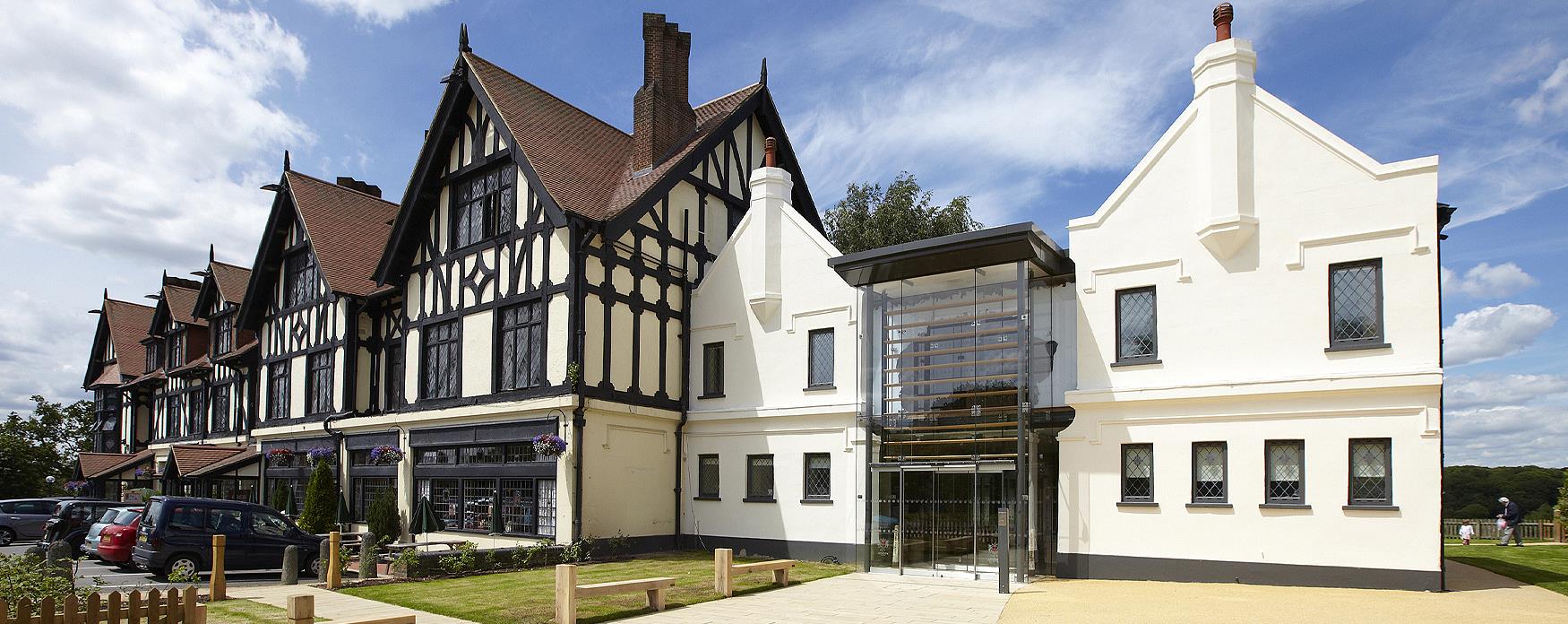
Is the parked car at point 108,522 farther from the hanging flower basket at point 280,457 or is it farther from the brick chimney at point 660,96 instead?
the brick chimney at point 660,96

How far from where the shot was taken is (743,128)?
85.7 feet

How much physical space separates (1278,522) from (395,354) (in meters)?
21.3

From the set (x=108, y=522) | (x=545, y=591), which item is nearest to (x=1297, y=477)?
(x=545, y=591)

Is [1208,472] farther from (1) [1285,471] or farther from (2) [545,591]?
(2) [545,591]

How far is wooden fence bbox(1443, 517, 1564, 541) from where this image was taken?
27594mm

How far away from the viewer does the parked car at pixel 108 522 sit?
19.4 meters

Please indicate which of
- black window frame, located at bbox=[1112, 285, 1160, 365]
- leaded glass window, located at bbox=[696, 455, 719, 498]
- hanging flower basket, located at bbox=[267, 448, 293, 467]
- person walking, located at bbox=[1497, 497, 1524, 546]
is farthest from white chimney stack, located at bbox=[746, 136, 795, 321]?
person walking, located at bbox=[1497, 497, 1524, 546]

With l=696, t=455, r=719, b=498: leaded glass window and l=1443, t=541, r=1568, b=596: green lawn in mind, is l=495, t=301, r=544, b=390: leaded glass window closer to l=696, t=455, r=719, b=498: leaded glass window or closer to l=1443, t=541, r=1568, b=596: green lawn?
l=696, t=455, r=719, b=498: leaded glass window

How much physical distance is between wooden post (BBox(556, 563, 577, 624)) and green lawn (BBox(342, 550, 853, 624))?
38 cm

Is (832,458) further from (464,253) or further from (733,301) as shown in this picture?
(464,253)

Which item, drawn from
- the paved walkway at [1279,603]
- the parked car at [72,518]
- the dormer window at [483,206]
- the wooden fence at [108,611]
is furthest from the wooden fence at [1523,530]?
the parked car at [72,518]

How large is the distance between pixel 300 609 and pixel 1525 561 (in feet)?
70.2

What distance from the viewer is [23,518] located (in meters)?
28.7

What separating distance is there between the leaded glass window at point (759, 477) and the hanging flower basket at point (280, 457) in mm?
14863
